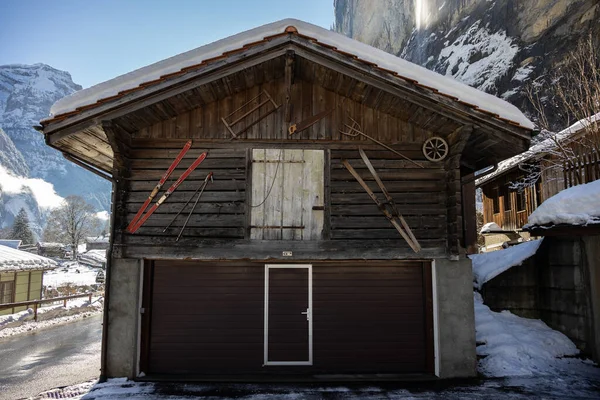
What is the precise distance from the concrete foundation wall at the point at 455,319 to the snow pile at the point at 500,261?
7.62ft

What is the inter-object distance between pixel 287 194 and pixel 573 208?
19.4 ft

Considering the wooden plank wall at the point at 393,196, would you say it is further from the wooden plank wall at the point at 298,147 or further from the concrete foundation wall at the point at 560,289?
the concrete foundation wall at the point at 560,289

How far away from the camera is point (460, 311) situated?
27.4 ft

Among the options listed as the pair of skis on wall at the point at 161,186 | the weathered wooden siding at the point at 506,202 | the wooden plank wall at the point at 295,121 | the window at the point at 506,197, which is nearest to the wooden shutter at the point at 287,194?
the wooden plank wall at the point at 295,121

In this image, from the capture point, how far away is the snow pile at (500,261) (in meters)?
10.1

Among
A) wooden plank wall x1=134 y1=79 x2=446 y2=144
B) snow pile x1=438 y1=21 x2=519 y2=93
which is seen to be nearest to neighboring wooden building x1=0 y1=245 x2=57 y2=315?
wooden plank wall x1=134 y1=79 x2=446 y2=144

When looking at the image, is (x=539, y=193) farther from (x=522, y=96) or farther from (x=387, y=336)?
(x=522, y=96)

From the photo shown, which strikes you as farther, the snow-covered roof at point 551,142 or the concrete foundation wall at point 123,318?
the snow-covered roof at point 551,142

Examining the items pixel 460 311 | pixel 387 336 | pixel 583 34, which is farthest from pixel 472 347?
pixel 583 34

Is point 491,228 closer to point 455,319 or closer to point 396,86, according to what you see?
point 455,319

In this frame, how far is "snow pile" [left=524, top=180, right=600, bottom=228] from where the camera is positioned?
808cm

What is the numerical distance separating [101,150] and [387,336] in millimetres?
7622

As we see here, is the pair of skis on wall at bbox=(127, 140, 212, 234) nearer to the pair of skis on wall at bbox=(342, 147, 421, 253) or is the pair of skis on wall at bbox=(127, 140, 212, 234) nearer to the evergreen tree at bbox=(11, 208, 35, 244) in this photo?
the pair of skis on wall at bbox=(342, 147, 421, 253)

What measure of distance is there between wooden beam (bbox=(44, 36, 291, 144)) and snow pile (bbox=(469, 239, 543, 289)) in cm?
733
